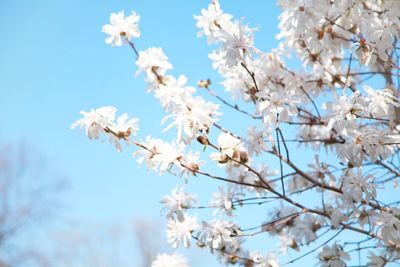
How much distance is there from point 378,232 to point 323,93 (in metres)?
0.90

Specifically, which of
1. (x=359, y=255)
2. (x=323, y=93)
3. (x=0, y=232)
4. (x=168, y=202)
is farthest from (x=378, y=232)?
(x=0, y=232)

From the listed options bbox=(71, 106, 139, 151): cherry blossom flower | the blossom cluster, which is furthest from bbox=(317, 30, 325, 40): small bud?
bbox=(71, 106, 139, 151): cherry blossom flower

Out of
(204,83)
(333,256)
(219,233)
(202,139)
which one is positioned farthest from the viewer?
(204,83)

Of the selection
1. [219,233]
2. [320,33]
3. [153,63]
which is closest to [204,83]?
[153,63]

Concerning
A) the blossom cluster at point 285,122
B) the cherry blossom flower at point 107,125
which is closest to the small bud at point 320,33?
the blossom cluster at point 285,122

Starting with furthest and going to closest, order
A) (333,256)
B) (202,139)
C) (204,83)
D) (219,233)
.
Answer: (204,83)
(333,256)
(219,233)
(202,139)

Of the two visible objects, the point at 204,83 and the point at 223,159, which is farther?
the point at 204,83

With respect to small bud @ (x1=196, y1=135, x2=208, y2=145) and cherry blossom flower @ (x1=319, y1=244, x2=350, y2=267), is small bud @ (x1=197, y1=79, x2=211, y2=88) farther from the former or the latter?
cherry blossom flower @ (x1=319, y1=244, x2=350, y2=267)

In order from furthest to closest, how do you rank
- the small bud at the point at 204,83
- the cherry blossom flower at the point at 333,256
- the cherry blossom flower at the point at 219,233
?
the small bud at the point at 204,83, the cherry blossom flower at the point at 333,256, the cherry blossom flower at the point at 219,233

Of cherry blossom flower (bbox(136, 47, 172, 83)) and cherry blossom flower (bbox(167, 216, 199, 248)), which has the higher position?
cherry blossom flower (bbox(136, 47, 172, 83))

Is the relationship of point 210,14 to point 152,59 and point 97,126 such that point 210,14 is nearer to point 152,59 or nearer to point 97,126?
point 152,59

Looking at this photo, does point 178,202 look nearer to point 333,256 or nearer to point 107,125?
point 107,125

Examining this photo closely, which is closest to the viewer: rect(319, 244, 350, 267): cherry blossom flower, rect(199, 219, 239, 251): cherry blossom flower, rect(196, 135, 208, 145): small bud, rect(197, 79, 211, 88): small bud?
rect(196, 135, 208, 145): small bud

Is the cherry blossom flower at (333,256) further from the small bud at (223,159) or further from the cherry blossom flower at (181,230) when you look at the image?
the small bud at (223,159)
